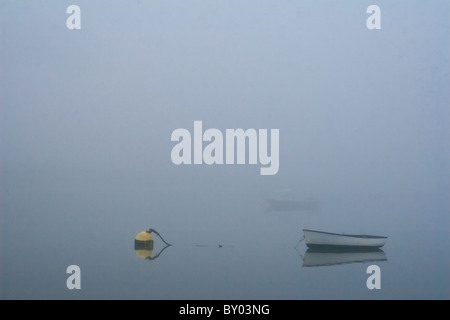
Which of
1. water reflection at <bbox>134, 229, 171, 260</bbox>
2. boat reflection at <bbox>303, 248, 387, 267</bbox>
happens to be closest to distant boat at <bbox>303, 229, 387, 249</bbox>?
boat reflection at <bbox>303, 248, 387, 267</bbox>

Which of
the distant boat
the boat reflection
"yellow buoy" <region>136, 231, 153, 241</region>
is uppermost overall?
"yellow buoy" <region>136, 231, 153, 241</region>

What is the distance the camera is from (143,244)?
4426mm

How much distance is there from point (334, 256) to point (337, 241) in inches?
7.1

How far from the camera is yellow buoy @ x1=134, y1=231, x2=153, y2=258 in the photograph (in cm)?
412

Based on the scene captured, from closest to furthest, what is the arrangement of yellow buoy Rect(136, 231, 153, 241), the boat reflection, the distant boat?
yellow buoy Rect(136, 231, 153, 241)
the distant boat
the boat reflection

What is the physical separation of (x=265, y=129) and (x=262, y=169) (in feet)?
0.83

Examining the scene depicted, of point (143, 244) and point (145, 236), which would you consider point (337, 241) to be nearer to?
point (143, 244)

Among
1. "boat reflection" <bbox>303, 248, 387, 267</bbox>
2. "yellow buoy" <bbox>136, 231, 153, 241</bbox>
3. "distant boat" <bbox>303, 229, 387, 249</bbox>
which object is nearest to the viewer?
"yellow buoy" <bbox>136, 231, 153, 241</bbox>

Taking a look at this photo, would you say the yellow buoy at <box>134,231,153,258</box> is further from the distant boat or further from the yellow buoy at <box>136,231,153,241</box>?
the distant boat

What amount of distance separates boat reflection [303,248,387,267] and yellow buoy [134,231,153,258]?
1.43 meters

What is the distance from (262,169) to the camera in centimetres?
363

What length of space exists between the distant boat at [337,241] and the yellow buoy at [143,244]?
4.00 ft

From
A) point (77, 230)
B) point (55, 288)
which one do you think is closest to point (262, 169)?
point (77, 230)

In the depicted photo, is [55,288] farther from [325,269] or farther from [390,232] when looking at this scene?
[325,269]
